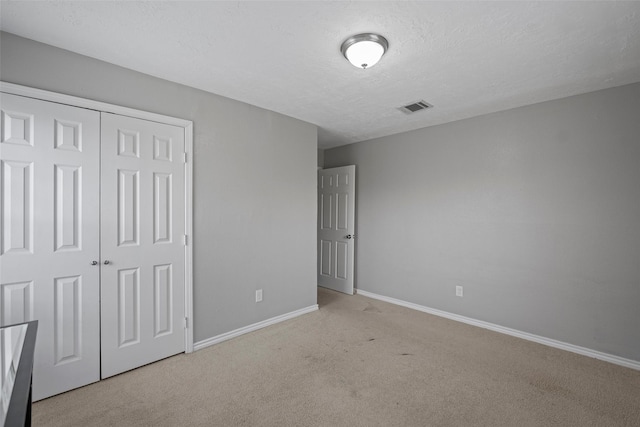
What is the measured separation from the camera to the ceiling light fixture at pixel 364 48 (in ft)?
6.17

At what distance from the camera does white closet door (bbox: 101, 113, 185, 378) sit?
2.25 meters

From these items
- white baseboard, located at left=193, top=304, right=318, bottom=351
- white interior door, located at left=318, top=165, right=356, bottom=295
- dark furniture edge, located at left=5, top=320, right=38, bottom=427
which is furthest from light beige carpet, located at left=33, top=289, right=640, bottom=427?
white interior door, located at left=318, top=165, right=356, bottom=295

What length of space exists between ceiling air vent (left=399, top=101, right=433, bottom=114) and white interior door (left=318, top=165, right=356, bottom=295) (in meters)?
1.40

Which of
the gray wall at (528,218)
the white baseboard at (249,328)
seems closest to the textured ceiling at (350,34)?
the gray wall at (528,218)

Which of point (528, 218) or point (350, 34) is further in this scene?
point (528, 218)

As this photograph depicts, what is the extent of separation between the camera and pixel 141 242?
2406 millimetres

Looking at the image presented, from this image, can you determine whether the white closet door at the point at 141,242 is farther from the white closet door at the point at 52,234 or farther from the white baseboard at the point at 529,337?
the white baseboard at the point at 529,337

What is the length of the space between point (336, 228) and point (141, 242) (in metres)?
2.92

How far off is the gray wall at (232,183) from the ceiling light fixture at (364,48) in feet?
4.88

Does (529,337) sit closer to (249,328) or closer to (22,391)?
(249,328)

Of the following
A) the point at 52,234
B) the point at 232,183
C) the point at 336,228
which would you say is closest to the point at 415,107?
the point at 232,183

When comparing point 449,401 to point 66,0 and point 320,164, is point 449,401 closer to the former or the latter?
point 66,0

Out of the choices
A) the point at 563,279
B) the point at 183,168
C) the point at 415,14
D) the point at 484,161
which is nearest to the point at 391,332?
the point at 563,279

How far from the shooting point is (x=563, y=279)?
9.37ft
